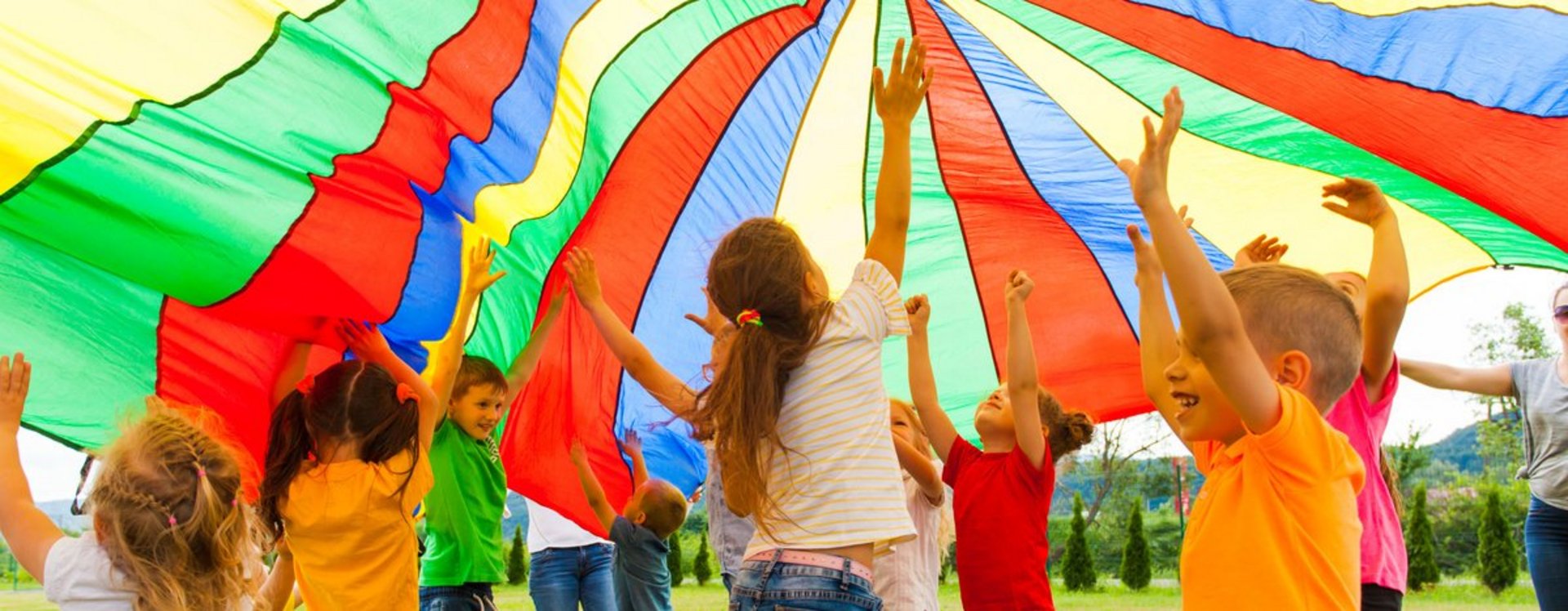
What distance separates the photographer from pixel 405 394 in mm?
3053

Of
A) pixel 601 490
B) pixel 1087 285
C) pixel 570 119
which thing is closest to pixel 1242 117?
pixel 1087 285

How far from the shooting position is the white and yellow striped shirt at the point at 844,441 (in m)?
2.39

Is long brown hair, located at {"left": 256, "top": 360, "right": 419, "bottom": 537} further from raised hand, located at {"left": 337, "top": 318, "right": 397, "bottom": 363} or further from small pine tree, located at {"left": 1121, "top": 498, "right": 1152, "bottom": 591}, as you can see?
small pine tree, located at {"left": 1121, "top": 498, "right": 1152, "bottom": 591}

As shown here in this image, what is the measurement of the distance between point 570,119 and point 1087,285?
182cm

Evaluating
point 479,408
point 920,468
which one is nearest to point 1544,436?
point 920,468

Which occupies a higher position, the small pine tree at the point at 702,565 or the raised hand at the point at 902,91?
the raised hand at the point at 902,91

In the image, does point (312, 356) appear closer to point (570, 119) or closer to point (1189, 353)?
point (570, 119)

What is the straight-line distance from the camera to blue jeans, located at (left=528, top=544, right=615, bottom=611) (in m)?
4.63

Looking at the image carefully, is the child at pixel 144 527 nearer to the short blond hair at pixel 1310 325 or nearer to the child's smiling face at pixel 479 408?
the child's smiling face at pixel 479 408

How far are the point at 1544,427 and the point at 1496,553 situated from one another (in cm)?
1122

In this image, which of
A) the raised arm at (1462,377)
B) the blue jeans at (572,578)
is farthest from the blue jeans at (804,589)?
the blue jeans at (572,578)

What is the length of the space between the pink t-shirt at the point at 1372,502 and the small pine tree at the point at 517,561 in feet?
48.1

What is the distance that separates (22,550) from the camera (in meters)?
2.46

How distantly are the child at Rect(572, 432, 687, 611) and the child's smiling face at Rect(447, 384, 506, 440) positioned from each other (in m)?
0.34
